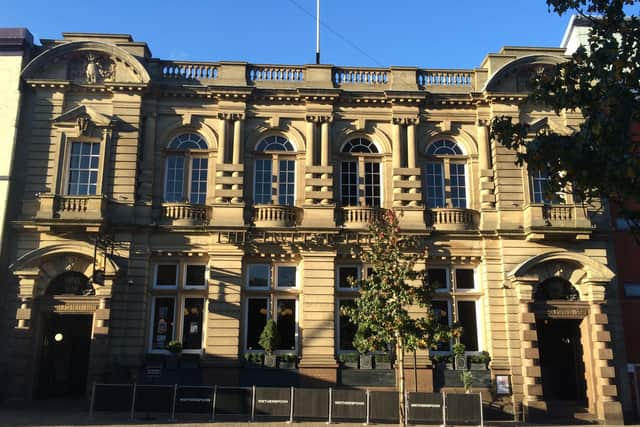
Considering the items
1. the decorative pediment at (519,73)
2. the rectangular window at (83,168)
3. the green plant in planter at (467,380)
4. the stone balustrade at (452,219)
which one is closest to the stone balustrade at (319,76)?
the decorative pediment at (519,73)

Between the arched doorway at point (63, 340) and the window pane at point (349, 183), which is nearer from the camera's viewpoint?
the arched doorway at point (63, 340)

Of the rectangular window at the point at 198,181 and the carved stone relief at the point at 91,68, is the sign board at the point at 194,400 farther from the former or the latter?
the carved stone relief at the point at 91,68

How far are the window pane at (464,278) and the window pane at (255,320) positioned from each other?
7516mm

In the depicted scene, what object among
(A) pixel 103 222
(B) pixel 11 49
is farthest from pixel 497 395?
(B) pixel 11 49

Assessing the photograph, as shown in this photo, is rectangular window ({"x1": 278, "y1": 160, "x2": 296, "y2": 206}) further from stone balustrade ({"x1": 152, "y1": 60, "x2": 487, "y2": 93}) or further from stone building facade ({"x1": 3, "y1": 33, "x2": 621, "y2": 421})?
stone balustrade ({"x1": 152, "y1": 60, "x2": 487, "y2": 93})

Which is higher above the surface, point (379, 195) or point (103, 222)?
point (379, 195)

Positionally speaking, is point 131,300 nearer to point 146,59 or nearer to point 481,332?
point 146,59

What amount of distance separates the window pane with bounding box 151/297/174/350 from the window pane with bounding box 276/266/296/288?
13.6 feet

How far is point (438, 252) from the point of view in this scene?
76.3 ft

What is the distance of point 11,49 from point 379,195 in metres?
15.6

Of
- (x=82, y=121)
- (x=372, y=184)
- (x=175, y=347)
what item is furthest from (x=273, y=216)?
(x=82, y=121)

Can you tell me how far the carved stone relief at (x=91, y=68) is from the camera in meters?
24.1


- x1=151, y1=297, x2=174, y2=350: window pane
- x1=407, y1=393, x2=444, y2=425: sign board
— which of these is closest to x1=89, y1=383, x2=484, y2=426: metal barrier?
x1=407, y1=393, x2=444, y2=425: sign board

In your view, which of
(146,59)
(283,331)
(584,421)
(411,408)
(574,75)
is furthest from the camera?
(146,59)
